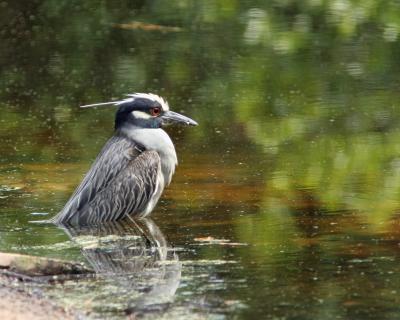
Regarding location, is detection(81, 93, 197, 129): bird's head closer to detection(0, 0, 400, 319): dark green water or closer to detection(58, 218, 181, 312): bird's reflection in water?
detection(0, 0, 400, 319): dark green water

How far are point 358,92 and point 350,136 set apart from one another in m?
2.38

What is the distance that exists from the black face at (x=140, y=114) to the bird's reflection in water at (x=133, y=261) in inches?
31.4

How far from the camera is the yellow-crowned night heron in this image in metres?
9.44

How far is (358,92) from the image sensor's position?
46.8 ft

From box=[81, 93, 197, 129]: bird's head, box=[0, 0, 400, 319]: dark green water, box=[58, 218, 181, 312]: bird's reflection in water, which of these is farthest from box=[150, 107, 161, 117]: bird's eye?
box=[58, 218, 181, 312]: bird's reflection in water

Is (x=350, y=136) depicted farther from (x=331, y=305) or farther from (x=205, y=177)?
(x=331, y=305)

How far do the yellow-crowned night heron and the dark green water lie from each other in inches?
8.4

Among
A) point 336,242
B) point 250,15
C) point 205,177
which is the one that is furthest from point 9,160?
point 250,15

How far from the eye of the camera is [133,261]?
318 inches

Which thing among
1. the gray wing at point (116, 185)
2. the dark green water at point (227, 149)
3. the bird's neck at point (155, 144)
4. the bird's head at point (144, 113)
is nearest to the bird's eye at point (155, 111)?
the bird's head at point (144, 113)

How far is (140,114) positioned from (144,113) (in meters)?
0.05

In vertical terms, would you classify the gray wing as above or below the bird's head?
below

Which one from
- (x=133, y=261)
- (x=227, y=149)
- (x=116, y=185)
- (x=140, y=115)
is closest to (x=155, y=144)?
(x=140, y=115)

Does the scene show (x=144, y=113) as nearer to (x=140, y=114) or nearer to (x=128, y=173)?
(x=140, y=114)
